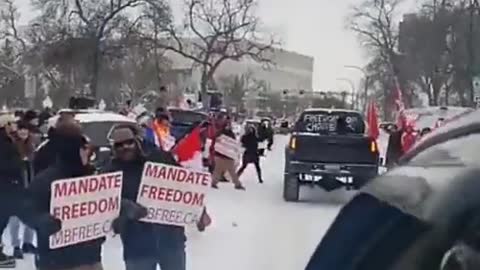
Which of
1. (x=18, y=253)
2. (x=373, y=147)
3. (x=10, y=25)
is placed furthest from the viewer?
(x=10, y=25)

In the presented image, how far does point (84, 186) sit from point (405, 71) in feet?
193

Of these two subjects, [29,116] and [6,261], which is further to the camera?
[29,116]

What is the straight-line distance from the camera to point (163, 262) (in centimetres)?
759

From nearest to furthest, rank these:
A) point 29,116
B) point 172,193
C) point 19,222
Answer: point 172,193 → point 19,222 → point 29,116

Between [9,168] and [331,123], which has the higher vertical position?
Result: [9,168]

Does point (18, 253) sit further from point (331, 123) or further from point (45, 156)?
point (331, 123)

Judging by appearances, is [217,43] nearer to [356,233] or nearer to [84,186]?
[84,186]

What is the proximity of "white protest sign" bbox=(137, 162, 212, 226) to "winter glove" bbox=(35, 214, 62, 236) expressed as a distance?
0.84m

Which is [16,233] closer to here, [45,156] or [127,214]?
[45,156]

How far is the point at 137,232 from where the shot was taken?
7.66m

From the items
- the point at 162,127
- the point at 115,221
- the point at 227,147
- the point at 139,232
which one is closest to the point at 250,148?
the point at 227,147

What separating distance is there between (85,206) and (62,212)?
223mm

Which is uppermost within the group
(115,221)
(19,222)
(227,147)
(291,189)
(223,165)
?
(115,221)

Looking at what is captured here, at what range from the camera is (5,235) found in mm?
13586
